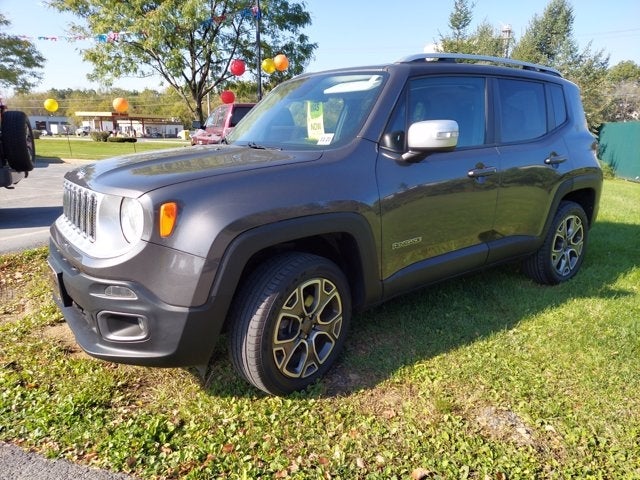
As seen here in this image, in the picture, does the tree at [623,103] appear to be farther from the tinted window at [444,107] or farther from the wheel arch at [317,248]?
the wheel arch at [317,248]

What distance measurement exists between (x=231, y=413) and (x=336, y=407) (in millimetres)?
545

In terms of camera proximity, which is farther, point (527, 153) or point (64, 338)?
point (527, 153)

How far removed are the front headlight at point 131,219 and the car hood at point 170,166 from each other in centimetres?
5

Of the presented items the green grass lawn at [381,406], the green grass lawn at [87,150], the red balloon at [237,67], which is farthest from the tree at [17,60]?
the green grass lawn at [381,406]

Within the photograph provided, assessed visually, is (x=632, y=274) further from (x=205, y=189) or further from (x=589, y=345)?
(x=205, y=189)

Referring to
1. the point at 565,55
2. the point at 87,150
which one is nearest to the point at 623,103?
the point at 565,55

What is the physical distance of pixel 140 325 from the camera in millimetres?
2254

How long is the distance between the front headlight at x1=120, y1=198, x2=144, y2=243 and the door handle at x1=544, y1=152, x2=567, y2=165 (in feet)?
10.6

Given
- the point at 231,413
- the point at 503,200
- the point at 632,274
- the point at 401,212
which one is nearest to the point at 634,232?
the point at 632,274

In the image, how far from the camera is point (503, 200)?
11.9 feet

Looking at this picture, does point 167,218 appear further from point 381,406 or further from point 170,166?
point 381,406

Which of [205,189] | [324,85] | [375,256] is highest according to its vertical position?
[324,85]

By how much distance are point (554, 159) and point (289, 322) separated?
2770 millimetres

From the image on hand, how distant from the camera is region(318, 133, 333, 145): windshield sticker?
2945 millimetres
